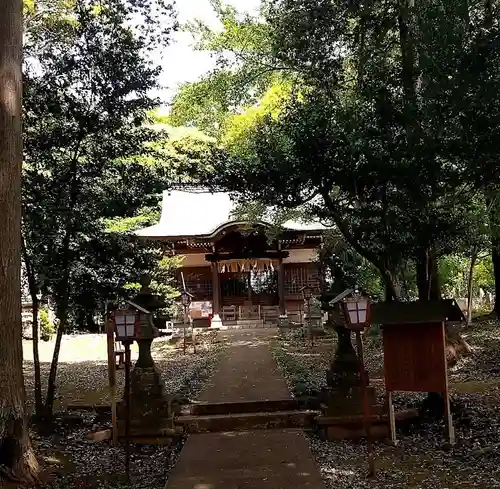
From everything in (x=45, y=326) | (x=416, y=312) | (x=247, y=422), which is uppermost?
(x=416, y=312)

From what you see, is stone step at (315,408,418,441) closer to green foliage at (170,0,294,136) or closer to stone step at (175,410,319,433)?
stone step at (175,410,319,433)

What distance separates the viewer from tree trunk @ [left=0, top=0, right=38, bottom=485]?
15.1 ft

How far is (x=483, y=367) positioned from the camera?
9844 millimetres

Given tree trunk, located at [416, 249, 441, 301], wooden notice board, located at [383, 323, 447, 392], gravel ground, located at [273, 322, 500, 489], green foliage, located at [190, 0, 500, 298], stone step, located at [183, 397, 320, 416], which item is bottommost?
gravel ground, located at [273, 322, 500, 489]

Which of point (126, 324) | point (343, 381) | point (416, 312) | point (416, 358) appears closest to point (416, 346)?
point (416, 358)

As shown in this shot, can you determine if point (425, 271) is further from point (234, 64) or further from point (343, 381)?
point (234, 64)

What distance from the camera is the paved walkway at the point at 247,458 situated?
4.75 m

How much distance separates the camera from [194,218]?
2203cm

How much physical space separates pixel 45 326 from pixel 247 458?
14138 mm

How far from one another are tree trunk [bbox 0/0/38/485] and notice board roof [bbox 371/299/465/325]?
11.0 ft

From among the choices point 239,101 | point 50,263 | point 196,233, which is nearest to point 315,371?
point 50,263

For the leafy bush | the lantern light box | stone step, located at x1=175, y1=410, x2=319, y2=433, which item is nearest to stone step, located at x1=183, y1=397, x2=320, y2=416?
stone step, located at x1=175, y1=410, x2=319, y2=433

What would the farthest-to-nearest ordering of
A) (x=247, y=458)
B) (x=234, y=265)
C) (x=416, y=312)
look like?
(x=234, y=265) < (x=416, y=312) < (x=247, y=458)

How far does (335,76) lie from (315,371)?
16.6ft
